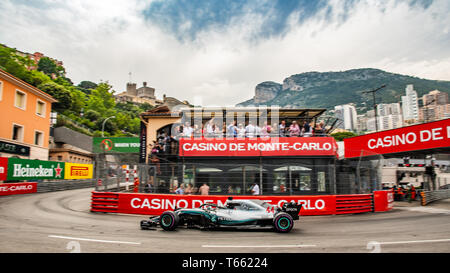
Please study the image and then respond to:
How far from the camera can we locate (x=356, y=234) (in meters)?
7.86

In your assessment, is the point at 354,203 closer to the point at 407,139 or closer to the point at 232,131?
the point at 407,139

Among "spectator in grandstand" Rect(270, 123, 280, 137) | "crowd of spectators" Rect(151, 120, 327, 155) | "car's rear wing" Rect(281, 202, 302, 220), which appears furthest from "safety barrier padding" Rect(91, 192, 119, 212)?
"spectator in grandstand" Rect(270, 123, 280, 137)

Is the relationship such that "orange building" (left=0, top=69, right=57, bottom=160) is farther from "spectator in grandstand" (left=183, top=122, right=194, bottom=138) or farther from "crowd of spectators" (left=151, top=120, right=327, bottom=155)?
"spectator in grandstand" (left=183, top=122, right=194, bottom=138)

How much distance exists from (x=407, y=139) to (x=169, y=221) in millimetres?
13146

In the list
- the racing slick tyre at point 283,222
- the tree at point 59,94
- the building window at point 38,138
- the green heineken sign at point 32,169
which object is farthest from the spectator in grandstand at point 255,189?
the tree at point 59,94

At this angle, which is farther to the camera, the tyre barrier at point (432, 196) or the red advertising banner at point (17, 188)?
the red advertising banner at point (17, 188)

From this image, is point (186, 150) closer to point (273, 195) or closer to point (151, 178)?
point (151, 178)

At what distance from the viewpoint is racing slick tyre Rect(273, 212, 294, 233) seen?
8.41m

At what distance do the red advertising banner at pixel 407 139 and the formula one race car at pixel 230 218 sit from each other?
5242mm

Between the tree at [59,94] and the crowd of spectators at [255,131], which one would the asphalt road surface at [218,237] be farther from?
the tree at [59,94]

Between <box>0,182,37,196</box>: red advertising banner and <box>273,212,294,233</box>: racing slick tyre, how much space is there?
1820 cm

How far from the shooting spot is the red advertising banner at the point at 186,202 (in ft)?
39.1

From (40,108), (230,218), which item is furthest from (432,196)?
(40,108)
